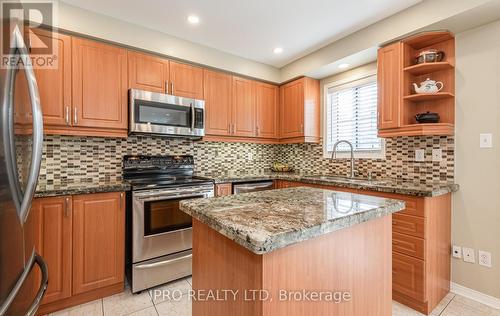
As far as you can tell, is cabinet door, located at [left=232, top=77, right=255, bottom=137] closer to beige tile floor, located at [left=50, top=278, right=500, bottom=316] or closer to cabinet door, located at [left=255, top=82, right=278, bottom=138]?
cabinet door, located at [left=255, top=82, right=278, bottom=138]

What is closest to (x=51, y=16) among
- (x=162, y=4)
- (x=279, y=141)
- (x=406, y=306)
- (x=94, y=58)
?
(x=94, y=58)

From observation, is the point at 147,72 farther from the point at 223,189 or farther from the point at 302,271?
the point at 302,271

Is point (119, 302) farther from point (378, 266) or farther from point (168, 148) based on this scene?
point (378, 266)

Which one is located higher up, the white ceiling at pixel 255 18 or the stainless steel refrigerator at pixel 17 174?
the white ceiling at pixel 255 18

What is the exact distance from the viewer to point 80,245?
6.27 ft

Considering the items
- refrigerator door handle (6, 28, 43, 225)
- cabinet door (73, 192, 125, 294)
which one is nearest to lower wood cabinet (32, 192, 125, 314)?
cabinet door (73, 192, 125, 294)

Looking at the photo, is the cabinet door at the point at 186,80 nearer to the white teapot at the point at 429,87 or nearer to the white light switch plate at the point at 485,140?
the white teapot at the point at 429,87

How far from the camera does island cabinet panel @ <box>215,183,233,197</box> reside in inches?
105

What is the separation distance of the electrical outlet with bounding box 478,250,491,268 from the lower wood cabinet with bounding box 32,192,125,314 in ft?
9.90

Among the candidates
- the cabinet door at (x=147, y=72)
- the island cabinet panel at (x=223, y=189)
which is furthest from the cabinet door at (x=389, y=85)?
the cabinet door at (x=147, y=72)

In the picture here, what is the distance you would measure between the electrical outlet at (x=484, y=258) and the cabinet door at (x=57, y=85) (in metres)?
3.70

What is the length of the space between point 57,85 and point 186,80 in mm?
1219

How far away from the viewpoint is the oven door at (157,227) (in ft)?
6.92

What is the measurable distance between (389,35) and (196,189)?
240cm
